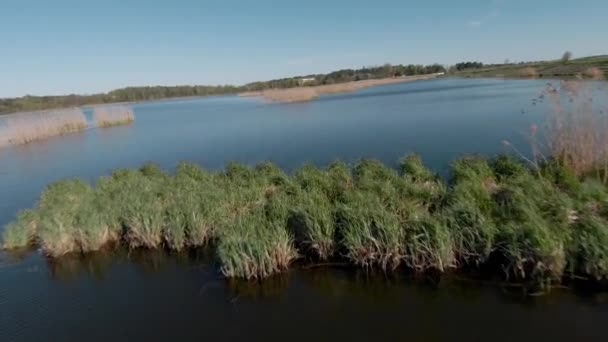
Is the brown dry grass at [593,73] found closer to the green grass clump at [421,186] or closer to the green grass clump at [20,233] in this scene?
the green grass clump at [421,186]

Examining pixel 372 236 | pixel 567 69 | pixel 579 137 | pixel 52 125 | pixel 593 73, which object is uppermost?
pixel 567 69

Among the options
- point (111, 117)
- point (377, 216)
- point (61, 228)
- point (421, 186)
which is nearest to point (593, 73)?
point (421, 186)

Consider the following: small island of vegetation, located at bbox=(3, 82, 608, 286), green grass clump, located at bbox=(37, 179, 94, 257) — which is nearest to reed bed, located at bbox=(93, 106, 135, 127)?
small island of vegetation, located at bbox=(3, 82, 608, 286)

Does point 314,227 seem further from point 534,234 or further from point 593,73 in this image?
point 593,73

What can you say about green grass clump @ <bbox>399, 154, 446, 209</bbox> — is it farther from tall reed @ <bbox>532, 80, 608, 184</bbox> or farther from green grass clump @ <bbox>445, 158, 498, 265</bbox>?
tall reed @ <bbox>532, 80, 608, 184</bbox>

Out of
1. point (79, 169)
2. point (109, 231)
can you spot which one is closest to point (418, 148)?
point (109, 231)

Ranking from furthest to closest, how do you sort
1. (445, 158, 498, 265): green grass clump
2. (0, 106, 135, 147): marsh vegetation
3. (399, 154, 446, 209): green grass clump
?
(0, 106, 135, 147): marsh vegetation, (399, 154, 446, 209): green grass clump, (445, 158, 498, 265): green grass clump

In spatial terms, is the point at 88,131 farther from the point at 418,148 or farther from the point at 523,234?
the point at 523,234
